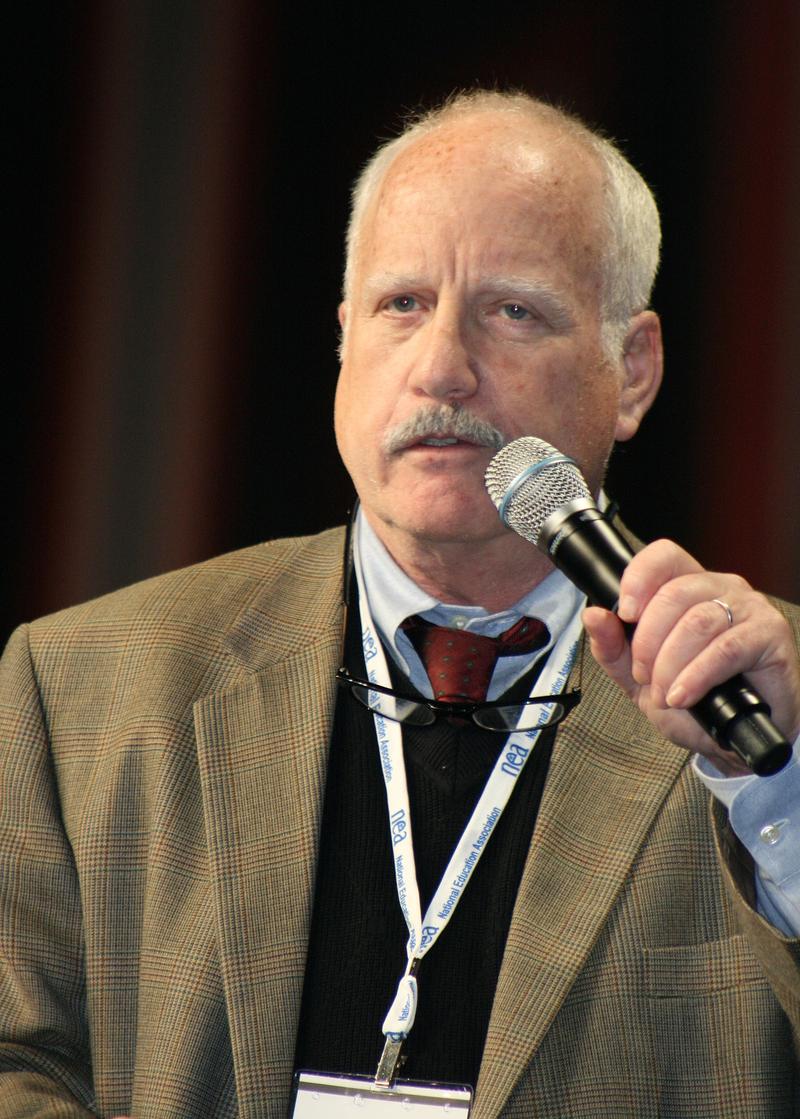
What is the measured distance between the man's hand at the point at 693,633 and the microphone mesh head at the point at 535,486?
0.46ft

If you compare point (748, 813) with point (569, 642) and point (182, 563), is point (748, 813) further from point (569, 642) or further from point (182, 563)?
point (182, 563)

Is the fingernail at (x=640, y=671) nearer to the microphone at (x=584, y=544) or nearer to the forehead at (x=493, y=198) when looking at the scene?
the microphone at (x=584, y=544)

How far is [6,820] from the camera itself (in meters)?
1.78

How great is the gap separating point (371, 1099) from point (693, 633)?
2.74 ft

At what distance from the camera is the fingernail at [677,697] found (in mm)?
1075

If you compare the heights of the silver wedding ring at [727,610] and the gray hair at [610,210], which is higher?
the gray hair at [610,210]

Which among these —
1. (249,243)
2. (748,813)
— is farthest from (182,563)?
(748,813)

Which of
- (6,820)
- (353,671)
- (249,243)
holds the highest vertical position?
(249,243)

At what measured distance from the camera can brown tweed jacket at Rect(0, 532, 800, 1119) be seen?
1586 millimetres

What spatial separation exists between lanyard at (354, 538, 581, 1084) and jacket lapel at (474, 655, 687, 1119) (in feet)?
0.22

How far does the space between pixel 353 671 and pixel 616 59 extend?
1.58 metres

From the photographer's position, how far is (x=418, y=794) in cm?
187

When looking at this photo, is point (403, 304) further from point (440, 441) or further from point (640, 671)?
point (640, 671)

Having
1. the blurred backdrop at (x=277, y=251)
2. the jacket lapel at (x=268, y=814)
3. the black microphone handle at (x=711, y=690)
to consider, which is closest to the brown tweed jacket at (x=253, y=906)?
the jacket lapel at (x=268, y=814)
